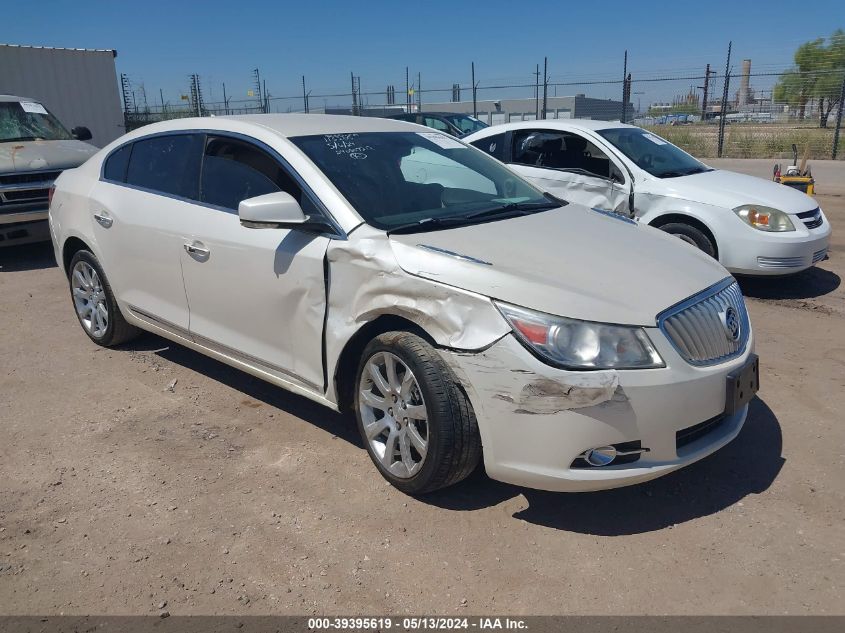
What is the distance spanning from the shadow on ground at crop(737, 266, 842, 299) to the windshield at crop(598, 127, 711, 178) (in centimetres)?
126

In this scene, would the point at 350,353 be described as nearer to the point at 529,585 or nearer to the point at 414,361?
the point at 414,361

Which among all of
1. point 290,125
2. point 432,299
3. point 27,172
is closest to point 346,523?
point 432,299

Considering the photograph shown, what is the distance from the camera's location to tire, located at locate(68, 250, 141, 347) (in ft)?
16.3

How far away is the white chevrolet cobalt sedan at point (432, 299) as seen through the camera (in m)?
2.75

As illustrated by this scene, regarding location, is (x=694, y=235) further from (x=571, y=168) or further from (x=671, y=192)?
(x=571, y=168)

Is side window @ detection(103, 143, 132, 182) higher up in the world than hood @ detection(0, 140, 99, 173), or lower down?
higher up

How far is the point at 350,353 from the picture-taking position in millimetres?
3395

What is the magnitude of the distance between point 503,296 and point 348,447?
144 cm

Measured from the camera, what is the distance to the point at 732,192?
21.0 ft

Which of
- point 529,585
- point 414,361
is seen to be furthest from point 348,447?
point 529,585

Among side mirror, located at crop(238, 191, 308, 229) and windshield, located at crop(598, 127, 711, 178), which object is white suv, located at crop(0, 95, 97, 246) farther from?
windshield, located at crop(598, 127, 711, 178)

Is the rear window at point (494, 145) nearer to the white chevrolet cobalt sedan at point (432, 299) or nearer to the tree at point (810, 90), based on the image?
the white chevrolet cobalt sedan at point (432, 299)

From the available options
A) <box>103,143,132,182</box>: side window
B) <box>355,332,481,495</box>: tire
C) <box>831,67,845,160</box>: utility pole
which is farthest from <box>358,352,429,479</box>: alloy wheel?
<box>831,67,845,160</box>: utility pole

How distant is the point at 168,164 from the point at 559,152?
427 cm
